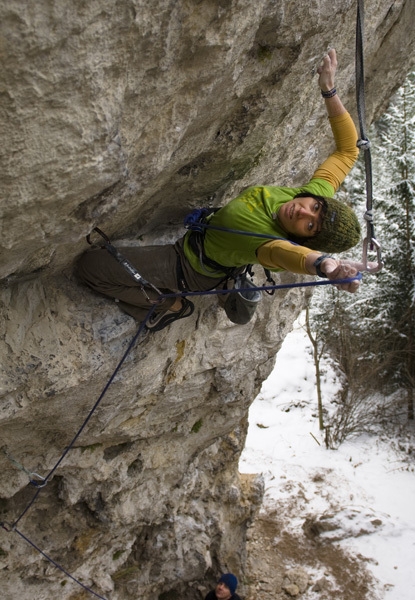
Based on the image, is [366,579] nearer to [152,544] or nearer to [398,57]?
[152,544]

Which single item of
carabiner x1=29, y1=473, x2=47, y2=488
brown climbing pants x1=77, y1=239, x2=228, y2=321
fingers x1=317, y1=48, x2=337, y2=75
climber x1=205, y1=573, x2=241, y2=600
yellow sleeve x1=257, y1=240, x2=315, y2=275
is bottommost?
climber x1=205, y1=573, x2=241, y2=600

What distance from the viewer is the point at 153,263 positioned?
3.51 meters

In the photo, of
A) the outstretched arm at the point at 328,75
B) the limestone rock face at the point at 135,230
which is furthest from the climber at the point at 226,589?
the outstretched arm at the point at 328,75

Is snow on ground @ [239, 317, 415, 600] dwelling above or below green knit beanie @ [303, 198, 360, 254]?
below

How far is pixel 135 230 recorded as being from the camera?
3.76 metres

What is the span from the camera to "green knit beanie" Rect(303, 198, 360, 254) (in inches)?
110

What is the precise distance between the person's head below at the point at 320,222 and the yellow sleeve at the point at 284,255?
0.17m

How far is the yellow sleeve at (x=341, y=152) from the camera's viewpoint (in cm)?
340

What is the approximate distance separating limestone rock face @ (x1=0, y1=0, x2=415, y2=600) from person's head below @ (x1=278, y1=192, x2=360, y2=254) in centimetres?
70

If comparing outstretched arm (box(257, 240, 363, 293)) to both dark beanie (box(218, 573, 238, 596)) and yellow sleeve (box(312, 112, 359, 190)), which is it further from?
dark beanie (box(218, 573, 238, 596))

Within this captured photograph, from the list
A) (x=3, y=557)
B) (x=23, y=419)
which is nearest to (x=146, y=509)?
(x=3, y=557)

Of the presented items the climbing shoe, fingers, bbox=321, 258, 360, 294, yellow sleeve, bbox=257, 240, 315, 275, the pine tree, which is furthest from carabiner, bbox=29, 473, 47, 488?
the pine tree

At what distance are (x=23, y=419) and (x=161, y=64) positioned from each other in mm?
2500

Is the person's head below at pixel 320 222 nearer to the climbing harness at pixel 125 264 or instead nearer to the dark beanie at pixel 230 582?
the climbing harness at pixel 125 264
